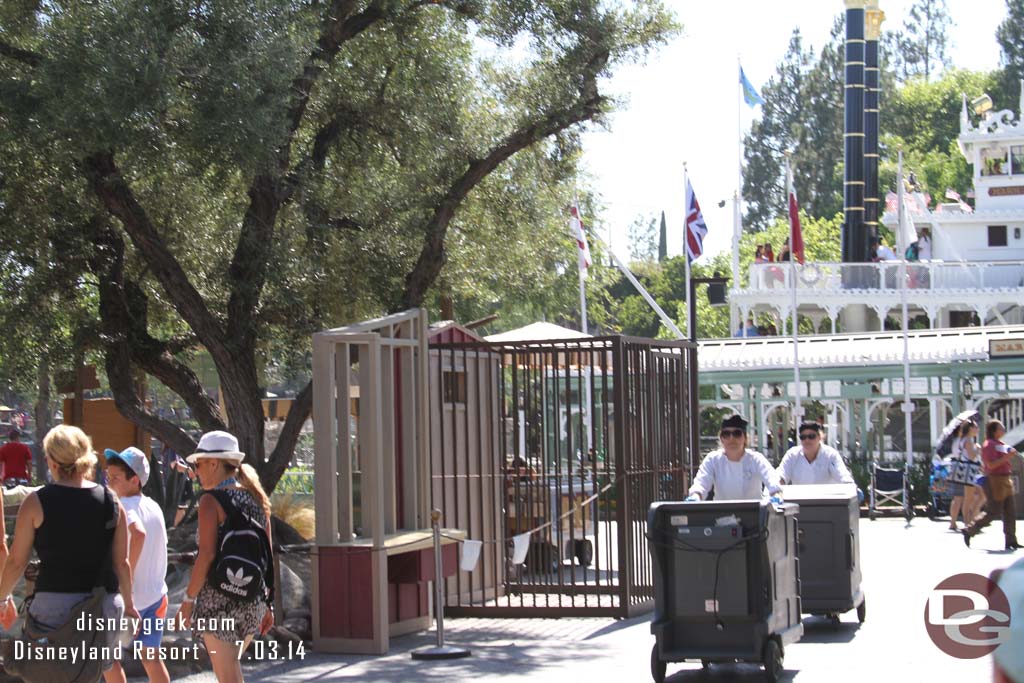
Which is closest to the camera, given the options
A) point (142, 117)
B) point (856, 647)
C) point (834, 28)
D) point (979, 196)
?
point (856, 647)

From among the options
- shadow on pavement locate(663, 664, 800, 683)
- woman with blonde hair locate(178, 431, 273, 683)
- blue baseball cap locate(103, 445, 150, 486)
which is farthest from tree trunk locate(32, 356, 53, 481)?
woman with blonde hair locate(178, 431, 273, 683)

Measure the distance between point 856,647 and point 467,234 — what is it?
699 centimetres

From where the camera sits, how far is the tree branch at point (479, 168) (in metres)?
14.4

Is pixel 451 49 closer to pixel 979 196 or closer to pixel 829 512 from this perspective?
pixel 829 512

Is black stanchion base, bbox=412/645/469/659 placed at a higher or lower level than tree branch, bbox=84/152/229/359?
lower

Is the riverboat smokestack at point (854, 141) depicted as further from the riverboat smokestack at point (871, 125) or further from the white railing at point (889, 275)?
the white railing at point (889, 275)

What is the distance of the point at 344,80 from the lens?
1552 cm

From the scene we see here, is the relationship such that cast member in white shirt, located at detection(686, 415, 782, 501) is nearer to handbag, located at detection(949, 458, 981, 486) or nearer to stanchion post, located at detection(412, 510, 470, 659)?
stanchion post, located at detection(412, 510, 470, 659)

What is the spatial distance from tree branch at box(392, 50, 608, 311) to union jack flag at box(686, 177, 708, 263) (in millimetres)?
14243

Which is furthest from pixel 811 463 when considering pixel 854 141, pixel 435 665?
pixel 854 141

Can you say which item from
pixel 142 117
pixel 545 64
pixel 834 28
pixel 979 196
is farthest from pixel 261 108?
pixel 834 28

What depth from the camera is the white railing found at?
50.4 metres

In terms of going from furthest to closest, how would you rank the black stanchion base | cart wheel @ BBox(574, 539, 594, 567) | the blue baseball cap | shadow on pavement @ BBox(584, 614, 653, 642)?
cart wheel @ BBox(574, 539, 594, 567)
shadow on pavement @ BBox(584, 614, 653, 642)
the black stanchion base
the blue baseball cap

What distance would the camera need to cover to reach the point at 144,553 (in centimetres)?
841
